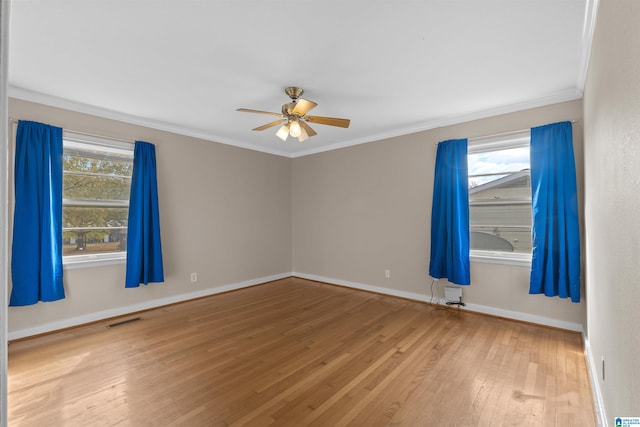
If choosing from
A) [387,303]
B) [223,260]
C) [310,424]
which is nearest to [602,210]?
[310,424]

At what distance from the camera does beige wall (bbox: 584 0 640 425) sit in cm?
103

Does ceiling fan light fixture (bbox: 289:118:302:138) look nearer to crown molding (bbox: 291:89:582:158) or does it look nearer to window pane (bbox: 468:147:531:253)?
crown molding (bbox: 291:89:582:158)

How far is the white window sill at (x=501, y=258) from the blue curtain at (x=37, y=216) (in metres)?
5.01

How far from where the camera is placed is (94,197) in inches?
143

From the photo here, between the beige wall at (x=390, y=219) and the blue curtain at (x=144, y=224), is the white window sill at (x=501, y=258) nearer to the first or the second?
the beige wall at (x=390, y=219)

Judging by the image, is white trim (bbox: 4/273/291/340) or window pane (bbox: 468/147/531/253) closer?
white trim (bbox: 4/273/291/340)

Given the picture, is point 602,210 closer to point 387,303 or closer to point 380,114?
point 380,114

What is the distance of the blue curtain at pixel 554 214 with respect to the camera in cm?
305

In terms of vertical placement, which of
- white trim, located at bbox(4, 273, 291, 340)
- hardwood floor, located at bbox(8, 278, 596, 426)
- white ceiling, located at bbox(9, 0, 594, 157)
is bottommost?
hardwood floor, located at bbox(8, 278, 596, 426)

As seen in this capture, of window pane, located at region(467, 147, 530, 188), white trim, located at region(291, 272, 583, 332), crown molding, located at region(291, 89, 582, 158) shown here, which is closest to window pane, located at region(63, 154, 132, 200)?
crown molding, located at region(291, 89, 582, 158)

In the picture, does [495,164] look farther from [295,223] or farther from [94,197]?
[94,197]

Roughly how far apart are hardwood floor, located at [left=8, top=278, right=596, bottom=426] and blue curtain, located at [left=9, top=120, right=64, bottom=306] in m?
0.55

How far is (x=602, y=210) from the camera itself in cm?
179

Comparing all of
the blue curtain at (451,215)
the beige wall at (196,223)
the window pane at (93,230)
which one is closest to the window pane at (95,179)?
the window pane at (93,230)
